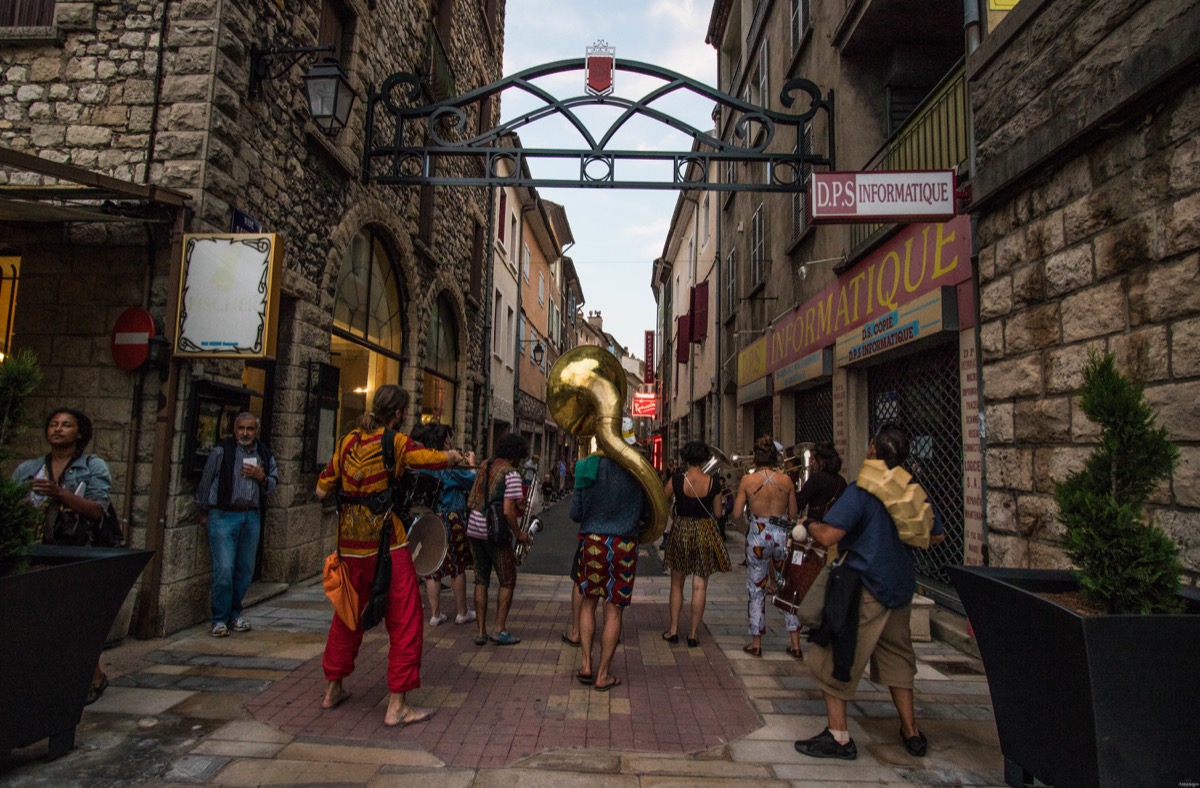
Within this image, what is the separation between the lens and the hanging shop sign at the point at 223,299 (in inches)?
206

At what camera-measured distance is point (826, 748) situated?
10.8ft

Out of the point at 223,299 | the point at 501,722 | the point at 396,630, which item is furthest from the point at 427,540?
the point at 223,299

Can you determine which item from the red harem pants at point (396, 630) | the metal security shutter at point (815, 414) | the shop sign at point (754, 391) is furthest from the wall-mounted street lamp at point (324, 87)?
the shop sign at point (754, 391)

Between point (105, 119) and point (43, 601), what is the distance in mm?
4489

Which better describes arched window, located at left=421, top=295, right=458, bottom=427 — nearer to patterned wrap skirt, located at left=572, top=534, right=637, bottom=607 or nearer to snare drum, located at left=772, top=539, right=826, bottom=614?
patterned wrap skirt, located at left=572, top=534, right=637, bottom=607

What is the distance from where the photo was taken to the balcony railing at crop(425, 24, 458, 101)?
36.8 ft

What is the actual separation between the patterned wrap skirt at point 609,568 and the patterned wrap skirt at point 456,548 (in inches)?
61.7

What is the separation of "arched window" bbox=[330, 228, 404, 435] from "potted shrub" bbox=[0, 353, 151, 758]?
483 centimetres

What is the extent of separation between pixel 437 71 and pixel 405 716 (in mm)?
10796

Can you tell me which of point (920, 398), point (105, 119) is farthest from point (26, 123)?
point (920, 398)

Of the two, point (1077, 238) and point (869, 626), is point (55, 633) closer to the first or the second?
point (869, 626)

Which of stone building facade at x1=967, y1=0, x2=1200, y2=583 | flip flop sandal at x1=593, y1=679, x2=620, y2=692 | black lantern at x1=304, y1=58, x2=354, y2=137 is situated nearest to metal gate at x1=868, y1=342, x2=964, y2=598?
stone building facade at x1=967, y1=0, x2=1200, y2=583

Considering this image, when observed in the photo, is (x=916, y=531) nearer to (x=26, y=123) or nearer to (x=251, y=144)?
(x=251, y=144)

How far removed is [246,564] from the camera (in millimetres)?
5465
